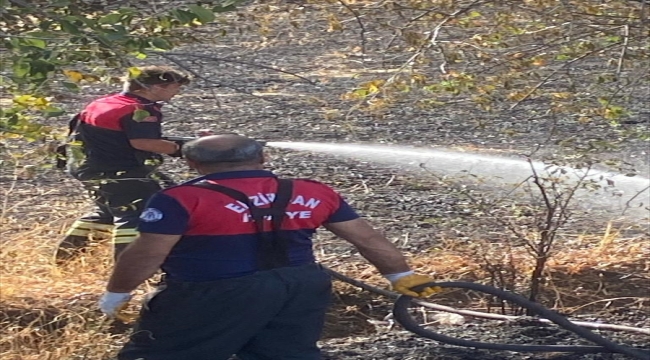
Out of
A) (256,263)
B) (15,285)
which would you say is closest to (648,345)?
(256,263)

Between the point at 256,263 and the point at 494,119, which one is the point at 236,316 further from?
the point at 494,119

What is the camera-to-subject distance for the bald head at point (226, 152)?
419cm

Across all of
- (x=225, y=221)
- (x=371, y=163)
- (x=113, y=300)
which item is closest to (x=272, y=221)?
(x=225, y=221)

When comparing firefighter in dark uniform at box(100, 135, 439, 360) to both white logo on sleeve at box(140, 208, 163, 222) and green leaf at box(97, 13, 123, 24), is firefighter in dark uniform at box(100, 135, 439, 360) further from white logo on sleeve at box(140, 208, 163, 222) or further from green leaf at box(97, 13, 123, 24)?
green leaf at box(97, 13, 123, 24)

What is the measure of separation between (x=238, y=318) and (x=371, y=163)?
707 cm

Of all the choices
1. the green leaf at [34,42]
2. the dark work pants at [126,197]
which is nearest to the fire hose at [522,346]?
the green leaf at [34,42]

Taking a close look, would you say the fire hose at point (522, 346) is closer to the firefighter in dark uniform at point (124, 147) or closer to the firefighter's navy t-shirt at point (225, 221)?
the firefighter's navy t-shirt at point (225, 221)

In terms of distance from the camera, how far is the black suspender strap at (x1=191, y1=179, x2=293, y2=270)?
4.11 meters

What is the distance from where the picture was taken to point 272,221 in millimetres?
4141

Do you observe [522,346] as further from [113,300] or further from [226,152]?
[113,300]

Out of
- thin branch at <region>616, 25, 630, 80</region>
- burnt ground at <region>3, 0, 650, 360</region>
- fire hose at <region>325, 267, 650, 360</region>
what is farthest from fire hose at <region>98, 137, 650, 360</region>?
thin branch at <region>616, 25, 630, 80</region>

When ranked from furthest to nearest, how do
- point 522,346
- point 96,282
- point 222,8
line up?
point 96,282, point 522,346, point 222,8

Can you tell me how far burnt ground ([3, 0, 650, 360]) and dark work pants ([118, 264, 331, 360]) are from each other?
0.70 m

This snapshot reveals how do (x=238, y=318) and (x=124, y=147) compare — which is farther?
(x=124, y=147)
